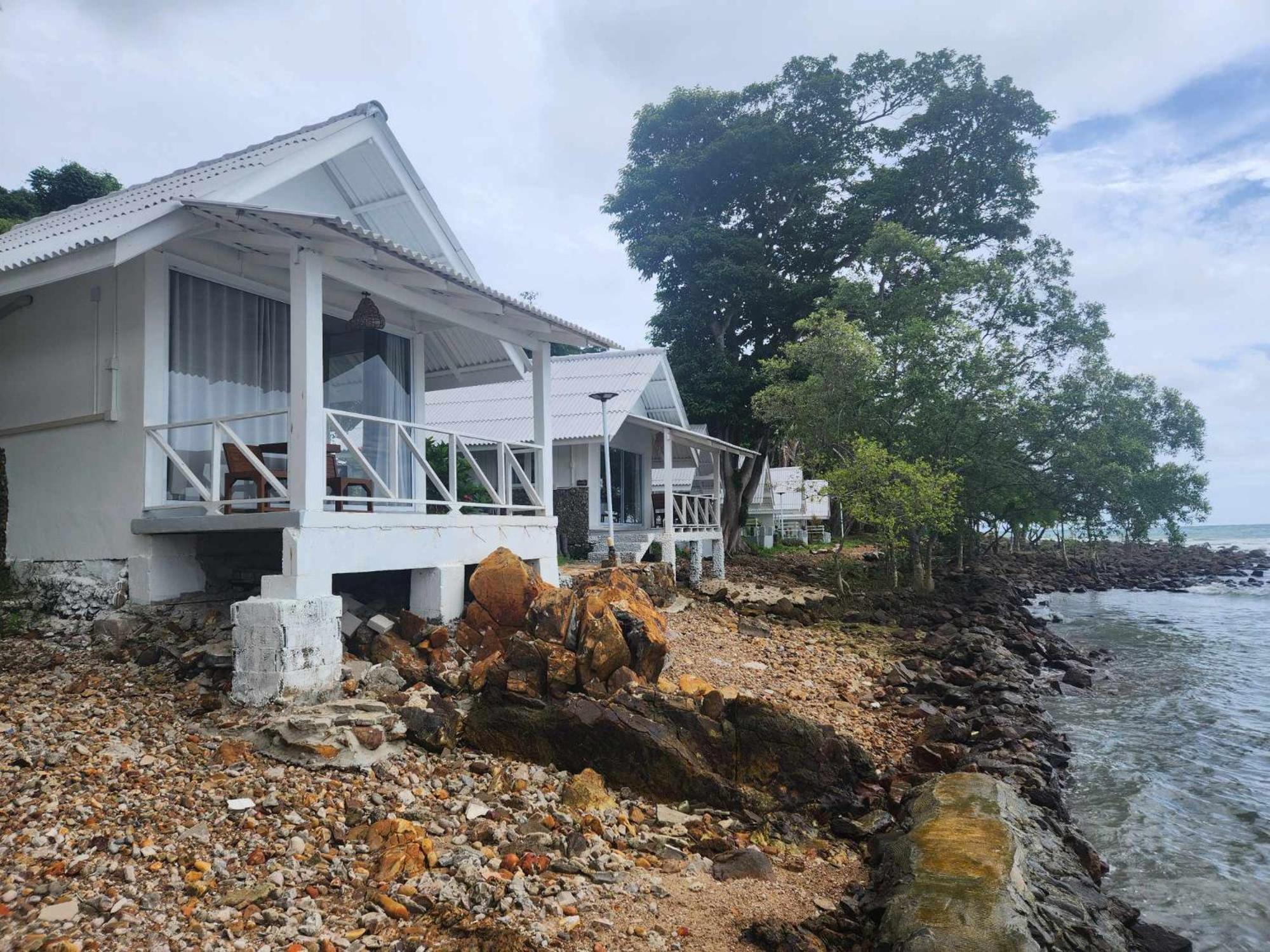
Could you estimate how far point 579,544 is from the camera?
1920 centimetres

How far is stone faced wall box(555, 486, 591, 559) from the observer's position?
1936 cm

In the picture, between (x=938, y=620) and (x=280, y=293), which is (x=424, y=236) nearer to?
(x=280, y=293)

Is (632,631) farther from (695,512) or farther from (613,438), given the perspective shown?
(695,512)

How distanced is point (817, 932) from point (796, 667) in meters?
6.79

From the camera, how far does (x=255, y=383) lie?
930 centimetres

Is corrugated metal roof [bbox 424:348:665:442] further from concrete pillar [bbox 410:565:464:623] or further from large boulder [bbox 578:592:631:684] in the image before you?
large boulder [bbox 578:592:631:684]

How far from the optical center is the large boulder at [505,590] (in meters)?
8.35

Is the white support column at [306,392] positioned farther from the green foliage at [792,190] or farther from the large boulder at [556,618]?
the green foliage at [792,190]

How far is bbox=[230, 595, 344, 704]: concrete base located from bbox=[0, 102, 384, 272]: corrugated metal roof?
325 cm

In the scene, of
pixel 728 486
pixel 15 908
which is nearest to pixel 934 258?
pixel 728 486

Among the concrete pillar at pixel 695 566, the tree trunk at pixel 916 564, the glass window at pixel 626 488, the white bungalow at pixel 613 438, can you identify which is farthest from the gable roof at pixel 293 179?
the tree trunk at pixel 916 564

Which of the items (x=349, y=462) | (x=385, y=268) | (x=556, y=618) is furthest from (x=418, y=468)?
(x=556, y=618)

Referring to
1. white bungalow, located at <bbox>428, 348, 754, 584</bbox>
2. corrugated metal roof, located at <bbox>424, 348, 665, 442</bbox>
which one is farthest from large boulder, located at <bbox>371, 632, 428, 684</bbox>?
corrugated metal roof, located at <bbox>424, 348, 665, 442</bbox>

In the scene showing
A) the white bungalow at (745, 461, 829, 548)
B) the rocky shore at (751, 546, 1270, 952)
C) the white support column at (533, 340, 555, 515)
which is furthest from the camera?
the white bungalow at (745, 461, 829, 548)
